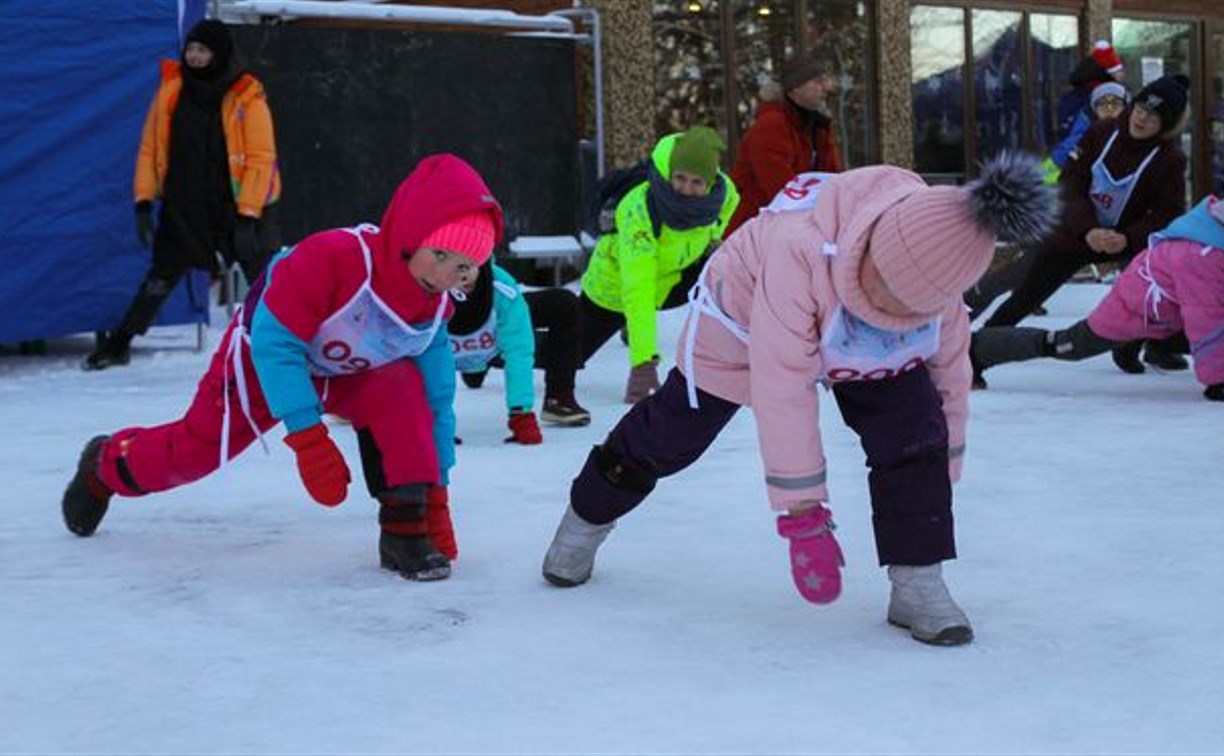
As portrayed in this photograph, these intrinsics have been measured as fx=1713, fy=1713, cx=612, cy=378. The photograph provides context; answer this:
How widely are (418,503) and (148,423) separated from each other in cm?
278

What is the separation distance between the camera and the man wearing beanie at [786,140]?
8000mm

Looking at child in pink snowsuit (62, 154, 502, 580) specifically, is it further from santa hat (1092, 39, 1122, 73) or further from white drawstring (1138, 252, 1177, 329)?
santa hat (1092, 39, 1122, 73)

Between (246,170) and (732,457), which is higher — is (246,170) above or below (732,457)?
above

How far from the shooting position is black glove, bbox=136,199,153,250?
7.65 metres

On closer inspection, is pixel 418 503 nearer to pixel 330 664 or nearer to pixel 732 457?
pixel 330 664

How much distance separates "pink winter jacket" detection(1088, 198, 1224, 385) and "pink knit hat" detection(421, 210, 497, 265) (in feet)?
11.6

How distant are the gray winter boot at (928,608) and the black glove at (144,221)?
5360 mm

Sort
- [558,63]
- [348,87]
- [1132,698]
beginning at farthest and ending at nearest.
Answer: [558,63] → [348,87] → [1132,698]

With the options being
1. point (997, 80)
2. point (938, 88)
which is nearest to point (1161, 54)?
point (997, 80)

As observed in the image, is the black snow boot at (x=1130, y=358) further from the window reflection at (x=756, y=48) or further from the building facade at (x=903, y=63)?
the window reflection at (x=756, y=48)

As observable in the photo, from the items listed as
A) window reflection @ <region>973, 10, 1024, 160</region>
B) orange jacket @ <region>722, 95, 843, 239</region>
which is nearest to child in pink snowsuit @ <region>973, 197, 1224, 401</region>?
orange jacket @ <region>722, 95, 843, 239</region>

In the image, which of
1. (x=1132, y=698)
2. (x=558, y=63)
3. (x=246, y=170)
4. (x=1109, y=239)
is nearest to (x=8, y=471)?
(x=246, y=170)

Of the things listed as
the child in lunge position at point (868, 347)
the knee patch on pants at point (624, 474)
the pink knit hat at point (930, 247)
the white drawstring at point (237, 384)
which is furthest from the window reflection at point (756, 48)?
the pink knit hat at point (930, 247)

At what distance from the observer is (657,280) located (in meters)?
6.62
